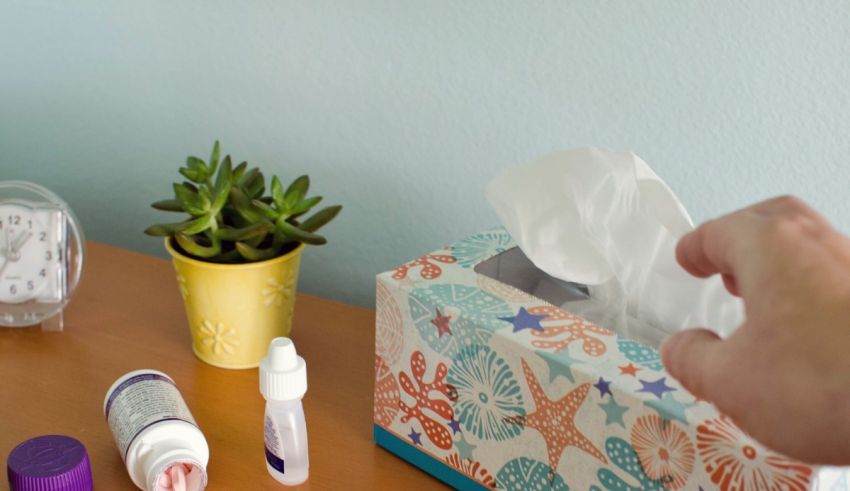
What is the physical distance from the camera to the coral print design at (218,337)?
746mm

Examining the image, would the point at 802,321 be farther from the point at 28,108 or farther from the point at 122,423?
the point at 28,108

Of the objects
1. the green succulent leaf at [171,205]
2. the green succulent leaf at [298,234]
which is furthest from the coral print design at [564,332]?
the green succulent leaf at [171,205]

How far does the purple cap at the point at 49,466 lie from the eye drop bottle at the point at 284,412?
127 millimetres

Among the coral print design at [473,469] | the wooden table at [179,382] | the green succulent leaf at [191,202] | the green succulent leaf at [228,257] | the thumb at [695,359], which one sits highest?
the thumb at [695,359]

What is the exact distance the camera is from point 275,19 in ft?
2.85

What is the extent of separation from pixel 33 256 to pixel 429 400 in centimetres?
43

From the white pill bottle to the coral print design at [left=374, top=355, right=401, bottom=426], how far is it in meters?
0.13

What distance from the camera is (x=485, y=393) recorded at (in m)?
0.57

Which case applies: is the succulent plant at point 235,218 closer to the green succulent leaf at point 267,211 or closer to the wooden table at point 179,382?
the green succulent leaf at point 267,211

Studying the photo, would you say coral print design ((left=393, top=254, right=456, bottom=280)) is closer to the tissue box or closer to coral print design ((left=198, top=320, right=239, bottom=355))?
the tissue box

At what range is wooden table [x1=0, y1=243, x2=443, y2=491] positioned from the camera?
0.64 m

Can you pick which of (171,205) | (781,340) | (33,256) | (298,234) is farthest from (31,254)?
(781,340)

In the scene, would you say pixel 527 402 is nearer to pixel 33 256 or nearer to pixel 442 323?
pixel 442 323

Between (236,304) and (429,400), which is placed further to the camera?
(236,304)
